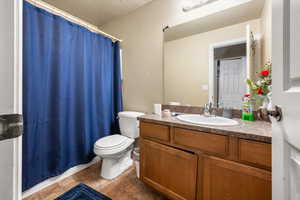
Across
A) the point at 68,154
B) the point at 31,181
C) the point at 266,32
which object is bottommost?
the point at 31,181

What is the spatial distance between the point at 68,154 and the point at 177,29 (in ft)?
6.62

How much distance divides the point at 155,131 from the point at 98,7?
2.03 m

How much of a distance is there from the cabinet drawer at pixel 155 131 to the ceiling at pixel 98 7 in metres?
1.72

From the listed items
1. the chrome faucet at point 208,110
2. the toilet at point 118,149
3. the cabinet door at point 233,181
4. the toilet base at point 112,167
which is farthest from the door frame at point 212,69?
the toilet base at point 112,167

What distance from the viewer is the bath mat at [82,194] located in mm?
1243

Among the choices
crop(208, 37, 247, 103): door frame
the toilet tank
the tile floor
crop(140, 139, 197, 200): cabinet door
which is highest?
crop(208, 37, 247, 103): door frame

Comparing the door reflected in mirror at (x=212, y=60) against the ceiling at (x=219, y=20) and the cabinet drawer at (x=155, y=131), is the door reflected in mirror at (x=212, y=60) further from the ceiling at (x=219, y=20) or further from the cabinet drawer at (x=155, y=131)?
the cabinet drawer at (x=155, y=131)

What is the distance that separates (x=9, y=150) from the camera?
415 millimetres

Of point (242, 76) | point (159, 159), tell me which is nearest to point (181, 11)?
point (242, 76)

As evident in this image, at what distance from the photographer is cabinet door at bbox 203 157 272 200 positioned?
75 cm

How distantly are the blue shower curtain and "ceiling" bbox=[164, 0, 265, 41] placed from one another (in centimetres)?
106

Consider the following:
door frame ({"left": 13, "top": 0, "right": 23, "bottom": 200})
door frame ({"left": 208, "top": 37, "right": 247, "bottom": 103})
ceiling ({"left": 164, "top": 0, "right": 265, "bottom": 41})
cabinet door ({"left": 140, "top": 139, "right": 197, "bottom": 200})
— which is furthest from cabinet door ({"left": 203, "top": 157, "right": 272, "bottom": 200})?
ceiling ({"left": 164, "top": 0, "right": 265, "bottom": 41})

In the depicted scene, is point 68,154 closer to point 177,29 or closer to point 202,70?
point 202,70

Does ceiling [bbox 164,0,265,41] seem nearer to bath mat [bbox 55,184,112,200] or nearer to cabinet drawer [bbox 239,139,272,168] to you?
cabinet drawer [bbox 239,139,272,168]
